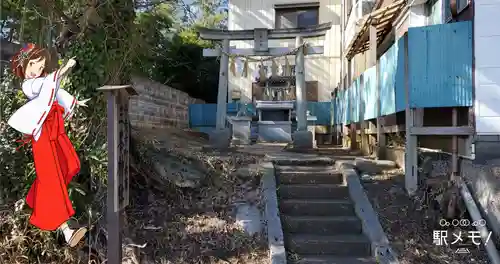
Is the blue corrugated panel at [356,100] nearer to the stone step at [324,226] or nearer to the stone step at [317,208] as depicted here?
the stone step at [317,208]

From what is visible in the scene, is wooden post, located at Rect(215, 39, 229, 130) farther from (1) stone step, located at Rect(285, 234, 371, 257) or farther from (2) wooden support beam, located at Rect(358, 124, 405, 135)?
(1) stone step, located at Rect(285, 234, 371, 257)

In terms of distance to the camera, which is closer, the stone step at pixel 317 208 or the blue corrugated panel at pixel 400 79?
the stone step at pixel 317 208

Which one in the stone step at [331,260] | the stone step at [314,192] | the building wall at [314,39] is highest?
the building wall at [314,39]

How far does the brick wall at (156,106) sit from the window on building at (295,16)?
19.9ft

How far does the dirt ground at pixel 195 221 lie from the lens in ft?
16.4

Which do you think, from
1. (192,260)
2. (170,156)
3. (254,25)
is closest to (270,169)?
(170,156)

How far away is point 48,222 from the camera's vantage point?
14.9 ft

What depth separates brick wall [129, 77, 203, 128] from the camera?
1233cm

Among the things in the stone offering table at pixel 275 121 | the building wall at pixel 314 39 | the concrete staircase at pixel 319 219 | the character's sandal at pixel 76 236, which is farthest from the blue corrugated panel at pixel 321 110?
the character's sandal at pixel 76 236

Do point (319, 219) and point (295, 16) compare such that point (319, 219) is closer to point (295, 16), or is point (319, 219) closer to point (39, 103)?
point (39, 103)

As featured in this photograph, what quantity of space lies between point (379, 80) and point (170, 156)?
4427 mm

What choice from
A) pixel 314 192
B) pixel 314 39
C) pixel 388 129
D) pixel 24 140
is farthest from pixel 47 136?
pixel 314 39

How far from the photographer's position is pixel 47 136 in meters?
4.49

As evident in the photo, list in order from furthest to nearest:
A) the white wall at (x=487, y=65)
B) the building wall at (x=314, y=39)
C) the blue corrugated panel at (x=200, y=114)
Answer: the blue corrugated panel at (x=200, y=114), the building wall at (x=314, y=39), the white wall at (x=487, y=65)
